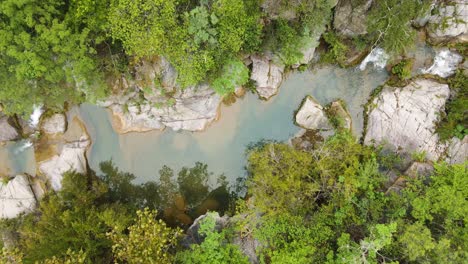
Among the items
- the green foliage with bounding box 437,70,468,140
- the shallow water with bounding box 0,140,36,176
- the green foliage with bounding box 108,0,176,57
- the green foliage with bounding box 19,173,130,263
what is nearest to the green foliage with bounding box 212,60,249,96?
the green foliage with bounding box 108,0,176,57

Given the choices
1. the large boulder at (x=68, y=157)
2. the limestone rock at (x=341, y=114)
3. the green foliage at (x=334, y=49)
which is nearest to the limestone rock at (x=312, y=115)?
the limestone rock at (x=341, y=114)

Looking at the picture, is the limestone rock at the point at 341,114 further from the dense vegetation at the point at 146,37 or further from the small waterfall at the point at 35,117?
the small waterfall at the point at 35,117

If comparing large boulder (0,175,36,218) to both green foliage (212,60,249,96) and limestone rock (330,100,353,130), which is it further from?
limestone rock (330,100,353,130)

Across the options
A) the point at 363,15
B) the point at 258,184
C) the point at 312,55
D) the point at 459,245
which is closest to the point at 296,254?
the point at 258,184

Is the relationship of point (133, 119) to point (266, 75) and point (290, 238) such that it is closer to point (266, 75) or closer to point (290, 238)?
point (266, 75)

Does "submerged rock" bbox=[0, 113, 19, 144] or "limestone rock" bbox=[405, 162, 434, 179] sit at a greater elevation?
"submerged rock" bbox=[0, 113, 19, 144]

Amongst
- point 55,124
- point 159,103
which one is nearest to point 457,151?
point 159,103

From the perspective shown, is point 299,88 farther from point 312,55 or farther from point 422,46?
point 422,46
